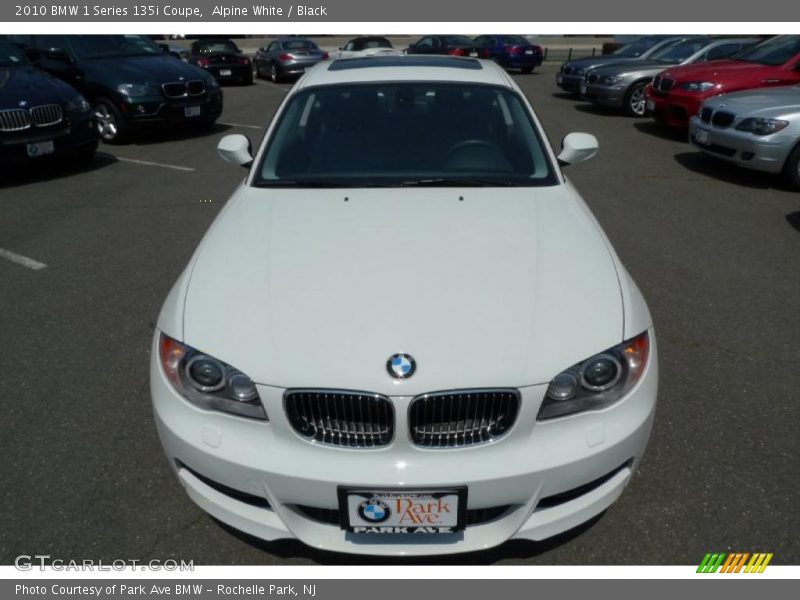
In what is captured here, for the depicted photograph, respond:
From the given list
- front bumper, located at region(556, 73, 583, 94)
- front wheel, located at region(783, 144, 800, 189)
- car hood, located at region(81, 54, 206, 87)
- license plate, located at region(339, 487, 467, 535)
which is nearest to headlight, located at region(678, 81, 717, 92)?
front wheel, located at region(783, 144, 800, 189)

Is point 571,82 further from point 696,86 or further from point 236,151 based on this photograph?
point 236,151

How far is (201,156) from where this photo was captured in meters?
8.96

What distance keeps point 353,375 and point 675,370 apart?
2.29 meters

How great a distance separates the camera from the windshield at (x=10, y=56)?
8.05m

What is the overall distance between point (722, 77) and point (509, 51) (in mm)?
12740

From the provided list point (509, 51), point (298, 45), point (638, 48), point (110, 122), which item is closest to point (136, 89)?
point (110, 122)

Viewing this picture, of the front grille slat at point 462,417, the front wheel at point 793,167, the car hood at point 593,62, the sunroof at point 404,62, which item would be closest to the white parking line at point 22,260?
the sunroof at point 404,62

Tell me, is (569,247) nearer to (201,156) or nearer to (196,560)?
(196,560)

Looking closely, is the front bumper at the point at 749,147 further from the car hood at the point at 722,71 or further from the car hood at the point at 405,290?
the car hood at the point at 405,290

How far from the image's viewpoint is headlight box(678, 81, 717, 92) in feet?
30.6

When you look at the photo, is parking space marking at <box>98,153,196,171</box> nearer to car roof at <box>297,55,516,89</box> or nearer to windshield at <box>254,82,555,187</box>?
car roof at <box>297,55,516,89</box>

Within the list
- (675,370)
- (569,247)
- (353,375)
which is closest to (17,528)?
(353,375)

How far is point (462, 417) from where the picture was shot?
196 cm

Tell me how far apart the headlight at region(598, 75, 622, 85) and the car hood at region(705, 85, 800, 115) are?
15.0 ft
